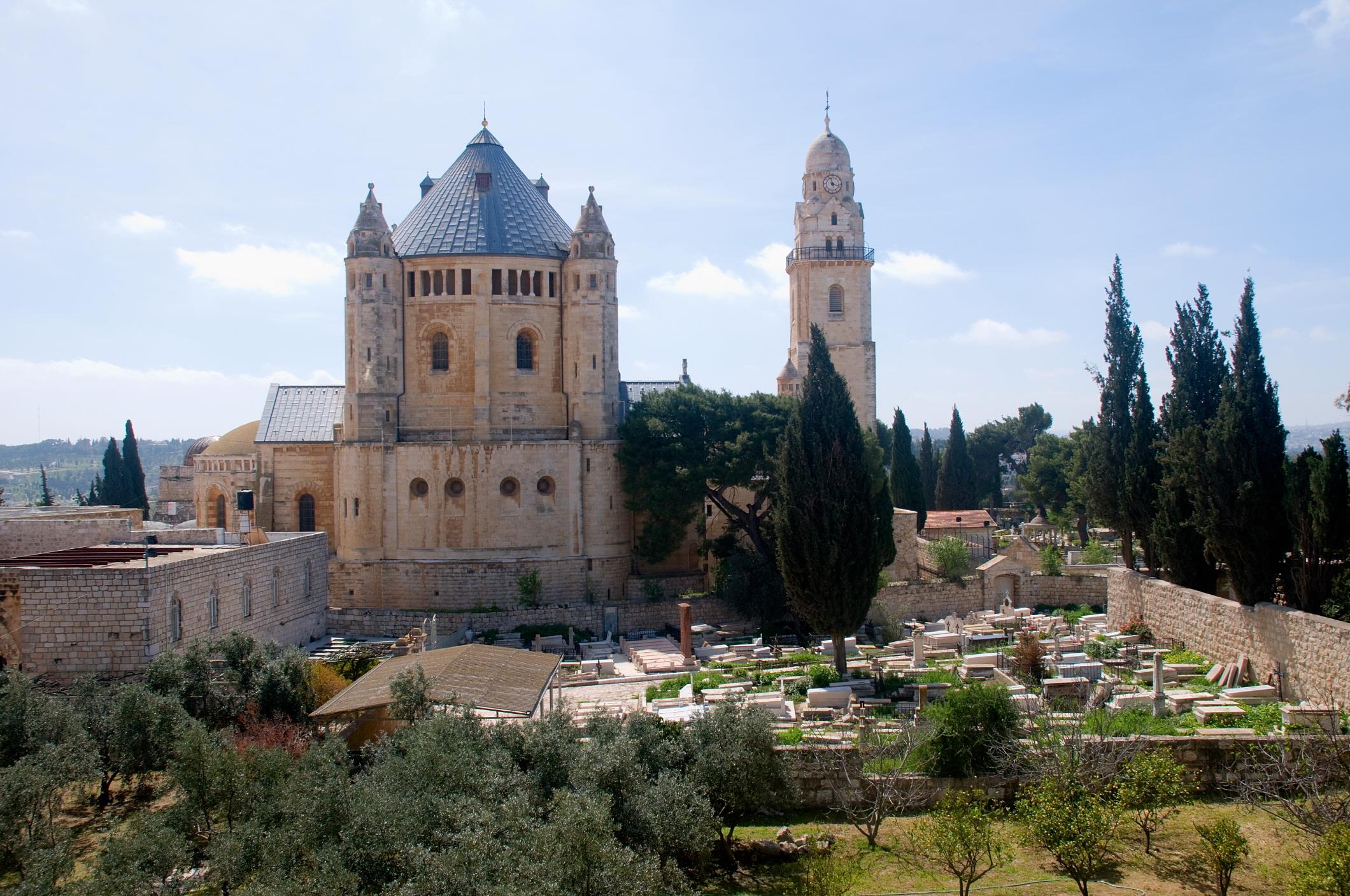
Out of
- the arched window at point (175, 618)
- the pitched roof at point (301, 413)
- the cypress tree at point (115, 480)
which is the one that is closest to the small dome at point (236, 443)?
the pitched roof at point (301, 413)

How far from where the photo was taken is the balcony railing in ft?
183

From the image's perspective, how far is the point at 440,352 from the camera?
3812 cm

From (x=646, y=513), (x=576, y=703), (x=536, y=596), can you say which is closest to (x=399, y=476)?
(x=536, y=596)

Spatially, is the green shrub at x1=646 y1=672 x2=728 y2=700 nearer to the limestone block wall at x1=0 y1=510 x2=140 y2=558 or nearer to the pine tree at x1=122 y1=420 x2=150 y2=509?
the limestone block wall at x1=0 y1=510 x2=140 y2=558

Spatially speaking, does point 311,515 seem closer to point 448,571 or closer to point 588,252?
point 448,571

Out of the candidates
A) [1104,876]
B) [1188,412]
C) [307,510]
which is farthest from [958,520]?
[1104,876]

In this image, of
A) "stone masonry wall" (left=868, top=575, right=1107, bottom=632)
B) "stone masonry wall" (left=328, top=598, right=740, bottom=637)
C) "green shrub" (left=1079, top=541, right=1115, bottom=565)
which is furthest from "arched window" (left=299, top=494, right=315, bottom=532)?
"green shrub" (left=1079, top=541, right=1115, bottom=565)

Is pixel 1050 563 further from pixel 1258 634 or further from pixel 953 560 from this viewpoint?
pixel 1258 634

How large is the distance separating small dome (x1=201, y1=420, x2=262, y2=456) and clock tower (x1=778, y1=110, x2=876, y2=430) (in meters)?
26.4

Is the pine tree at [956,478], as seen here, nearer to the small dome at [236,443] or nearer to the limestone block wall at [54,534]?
the small dome at [236,443]

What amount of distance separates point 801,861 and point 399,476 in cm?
2391

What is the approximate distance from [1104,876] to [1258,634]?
10028mm

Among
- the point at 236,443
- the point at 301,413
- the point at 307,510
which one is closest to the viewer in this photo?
the point at 307,510

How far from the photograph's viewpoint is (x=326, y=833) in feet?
45.7
